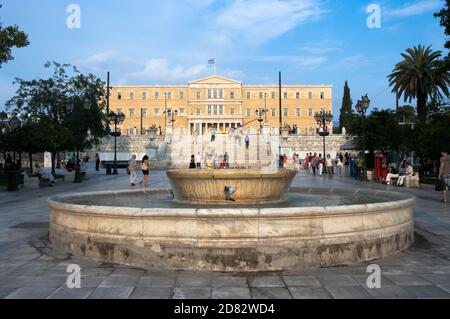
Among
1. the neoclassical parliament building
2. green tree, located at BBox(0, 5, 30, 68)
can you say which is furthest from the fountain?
the neoclassical parliament building

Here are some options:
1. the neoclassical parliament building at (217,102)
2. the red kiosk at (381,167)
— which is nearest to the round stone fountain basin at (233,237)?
the red kiosk at (381,167)

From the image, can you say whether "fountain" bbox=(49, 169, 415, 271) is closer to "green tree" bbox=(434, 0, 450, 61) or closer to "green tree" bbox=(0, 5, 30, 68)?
"green tree" bbox=(0, 5, 30, 68)

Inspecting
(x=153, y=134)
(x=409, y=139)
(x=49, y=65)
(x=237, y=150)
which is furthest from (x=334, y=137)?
(x=49, y=65)

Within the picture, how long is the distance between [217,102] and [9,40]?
3485 inches

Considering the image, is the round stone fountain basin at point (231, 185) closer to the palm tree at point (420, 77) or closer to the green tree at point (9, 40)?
the green tree at point (9, 40)

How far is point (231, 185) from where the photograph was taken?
8180 mm

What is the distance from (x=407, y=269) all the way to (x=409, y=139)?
2106 centimetres

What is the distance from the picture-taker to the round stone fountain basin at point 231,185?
320 inches

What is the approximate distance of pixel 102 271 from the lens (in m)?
5.89

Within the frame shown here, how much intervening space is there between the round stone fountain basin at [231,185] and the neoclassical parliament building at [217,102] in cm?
9385

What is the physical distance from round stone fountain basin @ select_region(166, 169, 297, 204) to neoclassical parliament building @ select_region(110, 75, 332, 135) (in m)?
93.9

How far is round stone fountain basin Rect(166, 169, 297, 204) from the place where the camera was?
8141 mm

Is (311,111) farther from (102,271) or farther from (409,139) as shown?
(102,271)

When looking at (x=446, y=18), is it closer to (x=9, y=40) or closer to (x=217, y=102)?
(x=9, y=40)
